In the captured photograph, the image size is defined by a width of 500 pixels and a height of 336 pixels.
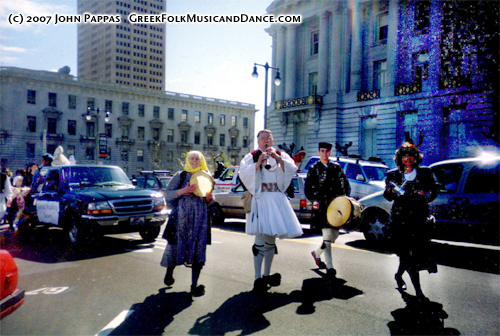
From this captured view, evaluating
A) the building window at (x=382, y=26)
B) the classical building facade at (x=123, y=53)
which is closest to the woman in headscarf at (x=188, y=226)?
A: the building window at (x=382, y=26)

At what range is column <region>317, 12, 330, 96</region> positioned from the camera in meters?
40.0

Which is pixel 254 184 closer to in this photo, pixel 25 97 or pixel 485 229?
pixel 485 229

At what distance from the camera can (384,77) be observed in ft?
120

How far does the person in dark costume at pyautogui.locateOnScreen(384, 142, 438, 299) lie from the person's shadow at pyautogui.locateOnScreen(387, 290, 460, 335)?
0.30 metres

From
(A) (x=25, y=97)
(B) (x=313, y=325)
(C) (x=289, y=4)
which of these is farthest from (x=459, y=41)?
(A) (x=25, y=97)

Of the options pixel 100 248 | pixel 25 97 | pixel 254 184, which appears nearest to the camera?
pixel 254 184

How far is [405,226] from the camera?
→ 16.3ft

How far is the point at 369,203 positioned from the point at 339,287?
372 centimetres

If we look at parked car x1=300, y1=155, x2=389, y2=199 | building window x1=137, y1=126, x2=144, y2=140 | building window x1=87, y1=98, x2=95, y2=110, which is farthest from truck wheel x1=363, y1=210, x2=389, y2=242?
building window x1=137, y1=126, x2=144, y2=140

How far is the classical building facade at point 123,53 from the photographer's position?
11312cm

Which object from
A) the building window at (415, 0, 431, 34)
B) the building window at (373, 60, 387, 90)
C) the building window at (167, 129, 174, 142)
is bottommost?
the building window at (167, 129, 174, 142)

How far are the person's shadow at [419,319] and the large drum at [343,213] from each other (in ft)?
4.39

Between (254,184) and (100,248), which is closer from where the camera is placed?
(254,184)

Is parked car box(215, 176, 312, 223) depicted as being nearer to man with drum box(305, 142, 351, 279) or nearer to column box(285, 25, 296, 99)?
man with drum box(305, 142, 351, 279)
